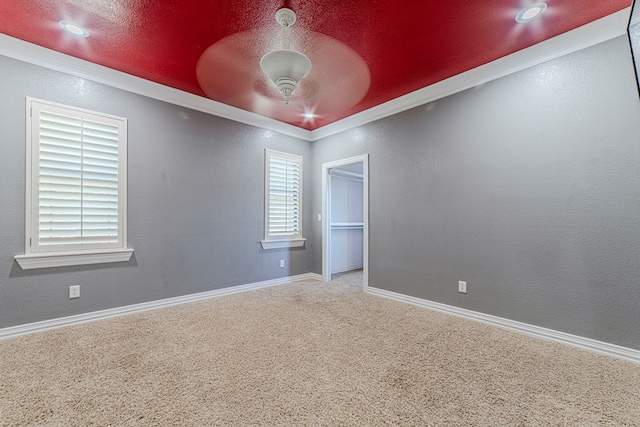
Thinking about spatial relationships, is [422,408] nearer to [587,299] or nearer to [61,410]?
[587,299]

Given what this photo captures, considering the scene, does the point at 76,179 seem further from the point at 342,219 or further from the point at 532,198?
the point at 532,198

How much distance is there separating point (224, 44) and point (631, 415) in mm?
3838

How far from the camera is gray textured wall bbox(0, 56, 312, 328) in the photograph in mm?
2516

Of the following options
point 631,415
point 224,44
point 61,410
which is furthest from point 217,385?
point 224,44

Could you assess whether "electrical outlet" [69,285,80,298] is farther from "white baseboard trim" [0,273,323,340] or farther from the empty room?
"white baseboard trim" [0,273,323,340]

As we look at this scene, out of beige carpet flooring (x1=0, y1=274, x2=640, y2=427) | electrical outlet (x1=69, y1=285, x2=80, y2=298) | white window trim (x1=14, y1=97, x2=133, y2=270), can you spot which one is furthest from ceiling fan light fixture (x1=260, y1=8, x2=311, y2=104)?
electrical outlet (x1=69, y1=285, x2=80, y2=298)

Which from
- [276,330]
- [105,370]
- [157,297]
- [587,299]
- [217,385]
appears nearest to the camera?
[217,385]

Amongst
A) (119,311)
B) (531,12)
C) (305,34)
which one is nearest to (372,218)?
(305,34)

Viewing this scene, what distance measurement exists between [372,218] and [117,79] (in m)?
3.50

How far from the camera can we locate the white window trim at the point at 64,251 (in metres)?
2.55

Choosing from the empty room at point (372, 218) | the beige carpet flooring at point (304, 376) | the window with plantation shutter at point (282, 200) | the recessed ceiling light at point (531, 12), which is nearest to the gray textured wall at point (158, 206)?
the empty room at point (372, 218)

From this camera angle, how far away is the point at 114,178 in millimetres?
3006

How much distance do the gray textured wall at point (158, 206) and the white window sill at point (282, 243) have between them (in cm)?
11

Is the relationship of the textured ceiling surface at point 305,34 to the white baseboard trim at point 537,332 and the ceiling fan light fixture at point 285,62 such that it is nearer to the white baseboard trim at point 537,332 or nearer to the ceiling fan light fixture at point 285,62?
the ceiling fan light fixture at point 285,62
